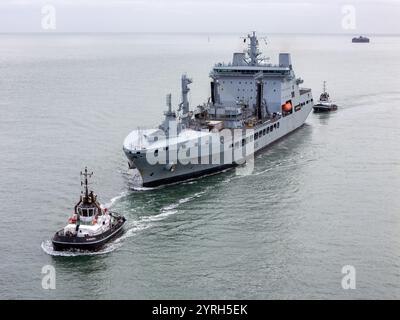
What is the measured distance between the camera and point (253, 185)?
44438 mm

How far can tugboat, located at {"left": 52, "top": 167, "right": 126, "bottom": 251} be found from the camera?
31.6 meters

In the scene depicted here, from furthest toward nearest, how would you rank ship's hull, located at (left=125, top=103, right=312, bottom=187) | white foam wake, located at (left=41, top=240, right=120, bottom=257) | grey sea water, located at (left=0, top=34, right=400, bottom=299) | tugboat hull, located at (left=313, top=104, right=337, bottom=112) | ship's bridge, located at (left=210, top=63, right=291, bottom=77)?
tugboat hull, located at (left=313, top=104, right=337, bottom=112) < ship's bridge, located at (left=210, top=63, right=291, bottom=77) < ship's hull, located at (left=125, top=103, right=312, bottom=187) < white foam wake, located at (left=41, top=240, right=120, bottom=257) < grey sea water, located at (left=0, top=34, right=400, bottom=299)

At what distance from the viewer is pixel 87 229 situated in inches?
1271

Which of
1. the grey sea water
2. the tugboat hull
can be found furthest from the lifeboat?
the tugboat hull

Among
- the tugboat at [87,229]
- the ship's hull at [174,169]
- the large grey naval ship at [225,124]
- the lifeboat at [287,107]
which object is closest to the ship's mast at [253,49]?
the large grey naval ship at [225,124]

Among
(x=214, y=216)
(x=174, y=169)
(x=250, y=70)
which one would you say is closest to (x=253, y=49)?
(x=250, y=70)

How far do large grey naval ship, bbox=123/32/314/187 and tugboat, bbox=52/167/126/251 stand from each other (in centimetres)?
945

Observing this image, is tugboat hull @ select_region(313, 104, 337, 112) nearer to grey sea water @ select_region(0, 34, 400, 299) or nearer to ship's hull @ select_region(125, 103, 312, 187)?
grey sea water @ select_region(0, 34, 400, 299)

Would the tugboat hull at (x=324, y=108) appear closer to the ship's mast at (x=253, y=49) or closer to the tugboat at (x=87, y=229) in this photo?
the ship's mast at (x=253, y=49)

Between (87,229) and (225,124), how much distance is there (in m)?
23.3

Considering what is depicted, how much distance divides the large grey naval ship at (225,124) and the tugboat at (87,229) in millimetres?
9446

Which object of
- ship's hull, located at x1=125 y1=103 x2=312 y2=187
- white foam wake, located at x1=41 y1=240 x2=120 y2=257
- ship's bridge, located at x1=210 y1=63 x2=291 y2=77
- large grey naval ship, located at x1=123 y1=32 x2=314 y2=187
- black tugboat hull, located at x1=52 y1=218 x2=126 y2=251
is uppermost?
ship's bridge, located at x1=210 y1=63 x2=291 y2=77
